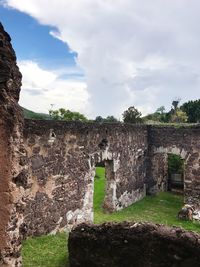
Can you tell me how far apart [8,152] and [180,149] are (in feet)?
39.3

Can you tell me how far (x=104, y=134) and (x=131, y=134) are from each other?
273cm

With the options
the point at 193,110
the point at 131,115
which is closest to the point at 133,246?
the point at 131,115

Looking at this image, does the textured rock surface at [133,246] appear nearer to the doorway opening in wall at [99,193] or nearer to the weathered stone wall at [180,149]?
the doorway opening in wall at [99,193]

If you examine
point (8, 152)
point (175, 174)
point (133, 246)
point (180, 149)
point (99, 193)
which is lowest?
point (99, 193)

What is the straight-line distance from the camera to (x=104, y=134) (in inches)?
454

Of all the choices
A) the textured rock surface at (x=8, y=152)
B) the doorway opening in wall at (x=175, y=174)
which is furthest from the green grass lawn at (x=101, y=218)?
the textured rock surface at (x=8, y=152)

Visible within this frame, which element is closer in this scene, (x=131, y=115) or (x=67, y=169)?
(x=67, y=169)

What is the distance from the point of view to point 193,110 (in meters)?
34.3

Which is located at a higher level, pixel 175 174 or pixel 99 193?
pixel 175 174

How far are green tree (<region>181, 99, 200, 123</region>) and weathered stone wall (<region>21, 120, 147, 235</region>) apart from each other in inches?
835

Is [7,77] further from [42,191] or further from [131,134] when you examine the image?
[131,134]

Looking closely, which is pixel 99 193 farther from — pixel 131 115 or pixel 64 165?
pixel 131 115

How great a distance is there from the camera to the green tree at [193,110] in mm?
33594

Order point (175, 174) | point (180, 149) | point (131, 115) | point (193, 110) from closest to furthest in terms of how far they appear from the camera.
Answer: point (180, 149) → point (175, 174) → point (131, 115) → point (193, 110)
